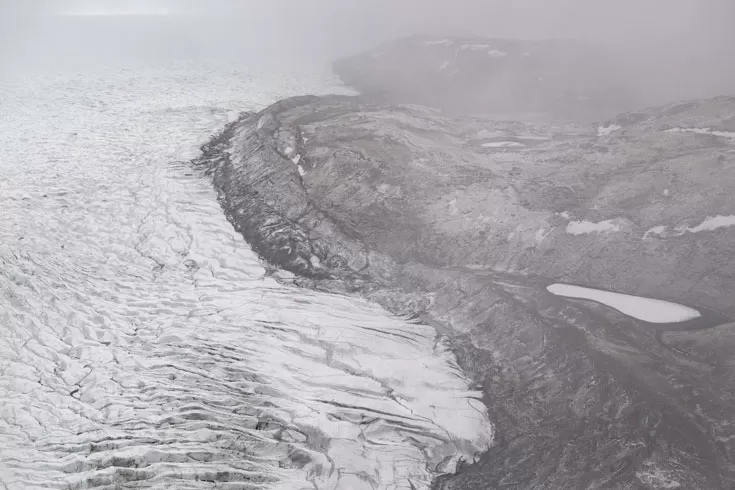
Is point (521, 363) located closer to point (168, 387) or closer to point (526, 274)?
point (526, 274)

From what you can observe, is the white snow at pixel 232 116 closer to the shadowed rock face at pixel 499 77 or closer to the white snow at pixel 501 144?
the shadowed rock face at pixel 499 77

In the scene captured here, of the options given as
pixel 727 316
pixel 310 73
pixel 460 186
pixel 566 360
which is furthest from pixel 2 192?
pixel 310 73

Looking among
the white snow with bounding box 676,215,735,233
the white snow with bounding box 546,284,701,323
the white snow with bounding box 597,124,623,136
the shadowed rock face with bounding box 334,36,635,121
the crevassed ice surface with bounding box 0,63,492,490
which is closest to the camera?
the crevassed ice surface with bounding box 0,63,492,490

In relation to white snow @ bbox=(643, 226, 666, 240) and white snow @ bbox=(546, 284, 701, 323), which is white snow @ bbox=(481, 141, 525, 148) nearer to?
white snow @ bbox=(643, 226, 666, 240)

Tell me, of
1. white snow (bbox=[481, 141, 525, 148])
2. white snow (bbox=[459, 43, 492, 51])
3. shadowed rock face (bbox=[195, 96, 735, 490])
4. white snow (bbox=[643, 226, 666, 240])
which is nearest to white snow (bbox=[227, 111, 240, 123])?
Answer: shadowed rock face (bbox=[195, 96, 735, 490])

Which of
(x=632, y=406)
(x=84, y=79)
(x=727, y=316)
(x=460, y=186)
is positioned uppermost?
(x=84, y=79)

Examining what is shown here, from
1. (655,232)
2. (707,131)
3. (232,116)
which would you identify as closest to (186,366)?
(655,232)
